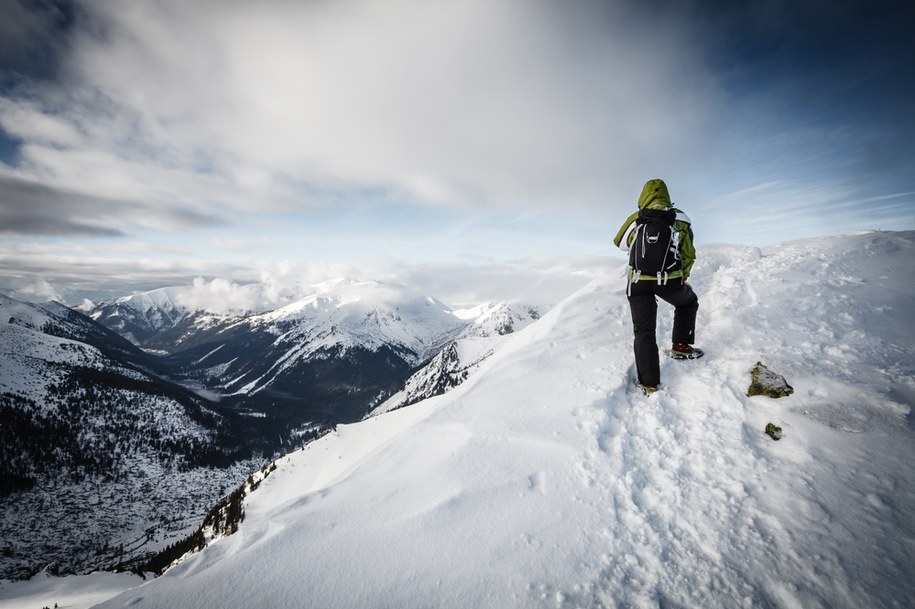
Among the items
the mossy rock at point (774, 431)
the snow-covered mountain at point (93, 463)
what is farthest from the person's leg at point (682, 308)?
the snow-covered mountain at point (93, 463)

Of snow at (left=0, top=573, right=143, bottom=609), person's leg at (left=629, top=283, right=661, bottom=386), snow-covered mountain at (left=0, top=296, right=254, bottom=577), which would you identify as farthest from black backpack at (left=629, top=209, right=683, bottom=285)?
snow-covered mountain at (left=0, top=296, right=254, bottom=577)

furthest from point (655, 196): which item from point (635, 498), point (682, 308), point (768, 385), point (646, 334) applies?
point (635, 498)

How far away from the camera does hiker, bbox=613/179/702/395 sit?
21.6 feet

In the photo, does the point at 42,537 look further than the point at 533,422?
Yes

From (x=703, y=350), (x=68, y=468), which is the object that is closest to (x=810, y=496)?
(x=703, y=350)

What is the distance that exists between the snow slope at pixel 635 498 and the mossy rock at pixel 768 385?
16 centimetres

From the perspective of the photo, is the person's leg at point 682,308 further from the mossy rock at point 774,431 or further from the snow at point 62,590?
the snow at point 62,590

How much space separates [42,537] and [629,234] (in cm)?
16993

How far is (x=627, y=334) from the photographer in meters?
8.93

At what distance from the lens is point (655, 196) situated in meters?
6.72

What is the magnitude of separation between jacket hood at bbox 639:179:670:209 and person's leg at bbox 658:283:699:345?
165 centimetres

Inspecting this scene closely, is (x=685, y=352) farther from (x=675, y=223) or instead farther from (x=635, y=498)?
(x=635, y=498)

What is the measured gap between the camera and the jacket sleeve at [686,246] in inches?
265

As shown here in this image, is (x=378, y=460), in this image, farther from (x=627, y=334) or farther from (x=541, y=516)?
(x=627, y=334)
